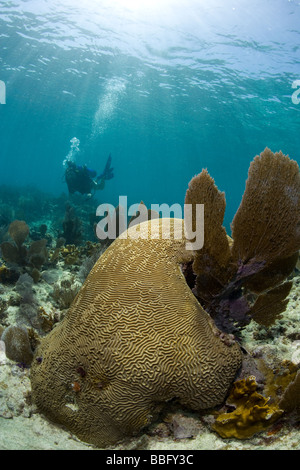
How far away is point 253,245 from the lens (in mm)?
3162

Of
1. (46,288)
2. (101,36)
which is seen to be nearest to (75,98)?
(101,36)

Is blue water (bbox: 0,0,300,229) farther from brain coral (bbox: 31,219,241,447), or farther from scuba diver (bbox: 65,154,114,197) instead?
brain coral (bbox: 31,219,241,447)

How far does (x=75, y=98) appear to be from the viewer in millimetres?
33375

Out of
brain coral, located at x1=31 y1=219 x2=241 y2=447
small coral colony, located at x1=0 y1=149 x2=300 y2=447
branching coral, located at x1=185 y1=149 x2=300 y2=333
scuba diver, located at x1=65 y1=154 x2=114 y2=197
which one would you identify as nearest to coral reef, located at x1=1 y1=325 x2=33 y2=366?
small coral colony, located at x1=0 y1=149 x2=300 y2=447

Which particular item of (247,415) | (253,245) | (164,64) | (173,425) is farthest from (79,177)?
(247,415)

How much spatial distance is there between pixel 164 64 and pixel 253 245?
24.9 m

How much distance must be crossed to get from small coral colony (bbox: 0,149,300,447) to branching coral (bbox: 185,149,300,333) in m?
0.01

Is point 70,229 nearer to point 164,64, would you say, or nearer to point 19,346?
point 19,346

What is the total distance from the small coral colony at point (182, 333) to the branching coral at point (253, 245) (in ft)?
0.04

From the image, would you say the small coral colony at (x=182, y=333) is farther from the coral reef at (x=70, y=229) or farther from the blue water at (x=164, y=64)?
the blue water at (x=164, y=64)

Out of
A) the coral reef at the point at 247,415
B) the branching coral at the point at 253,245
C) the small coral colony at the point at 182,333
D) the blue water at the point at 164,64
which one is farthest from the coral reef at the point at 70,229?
the coral reef at the point at 247,415

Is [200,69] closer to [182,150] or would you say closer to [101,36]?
[101,36]

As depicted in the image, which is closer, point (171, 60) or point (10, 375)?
point (10, 375)
